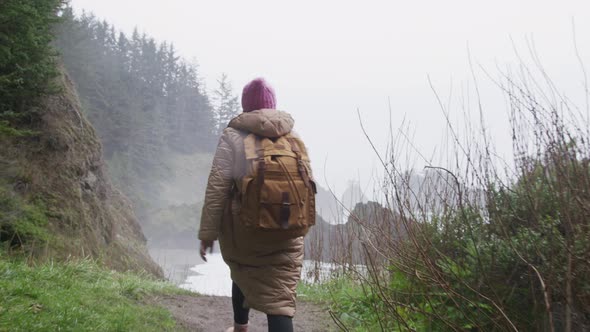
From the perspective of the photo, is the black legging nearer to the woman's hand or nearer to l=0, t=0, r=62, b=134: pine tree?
the woman's hand

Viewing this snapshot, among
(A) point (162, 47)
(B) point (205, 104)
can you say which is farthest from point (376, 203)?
(A) point (162, 47)

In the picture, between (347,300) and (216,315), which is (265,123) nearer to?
(216,315)

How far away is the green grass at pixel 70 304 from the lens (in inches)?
93.2

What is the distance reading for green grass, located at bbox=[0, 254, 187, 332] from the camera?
2367 millimetres

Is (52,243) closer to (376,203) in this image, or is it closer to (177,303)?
(177,303)

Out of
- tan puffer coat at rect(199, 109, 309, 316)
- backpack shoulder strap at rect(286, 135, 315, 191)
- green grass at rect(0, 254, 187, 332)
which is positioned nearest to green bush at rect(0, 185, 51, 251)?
green grass at rect(0, 254, 187, 332)

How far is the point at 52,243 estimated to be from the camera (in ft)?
16.7

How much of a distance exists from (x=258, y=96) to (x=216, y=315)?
2.63 m

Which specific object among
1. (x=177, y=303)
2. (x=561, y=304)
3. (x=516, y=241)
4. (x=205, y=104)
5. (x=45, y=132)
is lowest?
(x=177, y=303)

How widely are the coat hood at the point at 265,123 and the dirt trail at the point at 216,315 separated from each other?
6.57ft

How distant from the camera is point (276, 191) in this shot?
86.4 inches

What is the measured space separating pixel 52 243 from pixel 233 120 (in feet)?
12.9

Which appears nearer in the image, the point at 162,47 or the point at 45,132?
the point at 45,132

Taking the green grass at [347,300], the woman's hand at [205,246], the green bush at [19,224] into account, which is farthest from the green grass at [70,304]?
the green grass at [347,300]
